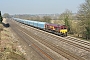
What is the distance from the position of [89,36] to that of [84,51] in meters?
21.4

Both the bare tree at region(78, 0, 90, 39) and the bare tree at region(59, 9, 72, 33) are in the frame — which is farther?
the bare tree at region(59, 9, 72, 33)

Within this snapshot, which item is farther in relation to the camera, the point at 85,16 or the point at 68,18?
the point at 68,18

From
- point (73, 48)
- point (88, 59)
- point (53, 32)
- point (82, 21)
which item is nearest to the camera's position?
point (88, 59)

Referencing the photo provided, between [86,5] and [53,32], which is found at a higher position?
[86,5]

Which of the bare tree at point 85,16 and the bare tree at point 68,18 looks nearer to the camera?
the bare tree at point 85,16

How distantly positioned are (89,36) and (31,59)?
26945 millimetres

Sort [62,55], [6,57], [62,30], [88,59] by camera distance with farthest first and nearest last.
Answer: [62,30] < [62,55] < [88,59] < [6,57]

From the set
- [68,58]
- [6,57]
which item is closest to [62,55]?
[68,58]

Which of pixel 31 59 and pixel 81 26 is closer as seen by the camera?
pixel 31 59

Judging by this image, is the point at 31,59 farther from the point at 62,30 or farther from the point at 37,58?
the point at 62,30

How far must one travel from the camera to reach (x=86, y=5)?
142ft

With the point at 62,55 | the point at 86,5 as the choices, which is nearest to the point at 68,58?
the point at 62,55

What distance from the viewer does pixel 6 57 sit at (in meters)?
16.3

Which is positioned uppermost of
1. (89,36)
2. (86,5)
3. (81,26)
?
(86,5)
